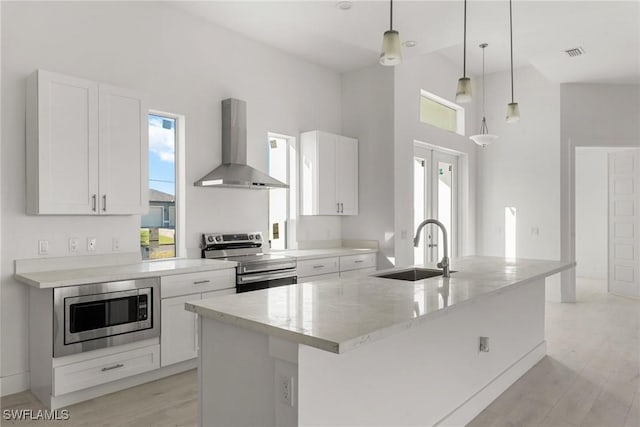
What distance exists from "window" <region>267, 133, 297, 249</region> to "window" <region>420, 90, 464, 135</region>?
2.05m

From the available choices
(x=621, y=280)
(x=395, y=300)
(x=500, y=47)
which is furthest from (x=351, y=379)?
(x=621, y=280)

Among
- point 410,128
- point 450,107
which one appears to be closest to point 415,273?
point 410,128

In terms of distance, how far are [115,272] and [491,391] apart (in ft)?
9.12

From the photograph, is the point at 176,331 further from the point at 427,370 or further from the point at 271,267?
the point at 427,370

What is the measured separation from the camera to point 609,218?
7078mm

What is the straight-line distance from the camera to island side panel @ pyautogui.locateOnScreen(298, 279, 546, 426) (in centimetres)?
174

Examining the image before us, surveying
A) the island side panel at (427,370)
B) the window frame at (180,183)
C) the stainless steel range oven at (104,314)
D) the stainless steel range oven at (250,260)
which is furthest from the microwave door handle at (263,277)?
the island side panel at (427,370)

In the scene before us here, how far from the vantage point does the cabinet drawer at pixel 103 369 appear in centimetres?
280

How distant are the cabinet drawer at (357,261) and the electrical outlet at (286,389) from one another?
3.26 meters

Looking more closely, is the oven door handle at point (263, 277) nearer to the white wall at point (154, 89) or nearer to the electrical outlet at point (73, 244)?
the white wall at point (154, 89)

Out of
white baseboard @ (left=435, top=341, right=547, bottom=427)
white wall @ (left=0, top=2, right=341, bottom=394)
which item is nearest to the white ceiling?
white wall @ (left=0, top=2, right=341, bottom=394)

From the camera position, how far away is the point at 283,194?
5.23 m

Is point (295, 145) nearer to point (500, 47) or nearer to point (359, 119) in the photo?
point (359, 119)

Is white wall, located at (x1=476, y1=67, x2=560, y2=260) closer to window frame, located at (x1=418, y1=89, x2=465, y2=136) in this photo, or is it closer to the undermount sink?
window frame, located at (x1=418, y1=89, x2=465, y2=136)
